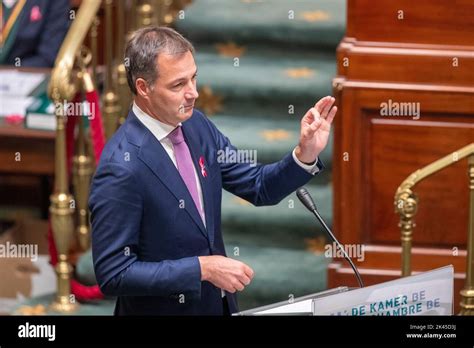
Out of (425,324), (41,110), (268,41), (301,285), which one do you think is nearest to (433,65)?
(301,285)

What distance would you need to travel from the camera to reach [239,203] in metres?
6.11

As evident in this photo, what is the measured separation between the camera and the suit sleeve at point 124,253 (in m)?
3.41

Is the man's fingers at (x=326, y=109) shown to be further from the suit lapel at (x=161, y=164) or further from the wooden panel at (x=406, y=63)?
the wooden panel at (x=406, y=63)

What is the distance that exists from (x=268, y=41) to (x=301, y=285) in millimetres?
1631

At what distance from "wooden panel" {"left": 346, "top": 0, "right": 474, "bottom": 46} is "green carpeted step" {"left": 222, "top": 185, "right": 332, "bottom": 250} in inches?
36.7

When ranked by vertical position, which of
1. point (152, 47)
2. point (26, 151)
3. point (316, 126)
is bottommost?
point (26, 151)

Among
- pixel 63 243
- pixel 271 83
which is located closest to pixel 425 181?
pixel 271 83

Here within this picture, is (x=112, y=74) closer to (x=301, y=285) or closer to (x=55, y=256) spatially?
(x=55, y=256)

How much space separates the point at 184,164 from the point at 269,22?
3.32 metres

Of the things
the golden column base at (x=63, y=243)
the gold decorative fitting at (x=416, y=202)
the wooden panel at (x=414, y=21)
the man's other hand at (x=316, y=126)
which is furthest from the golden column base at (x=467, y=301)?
the golden column base at (x=63, y=243)

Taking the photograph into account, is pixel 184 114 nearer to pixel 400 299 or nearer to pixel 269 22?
pixel 400 299

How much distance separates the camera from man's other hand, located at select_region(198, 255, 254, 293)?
3.38 m

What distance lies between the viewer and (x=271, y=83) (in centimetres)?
655

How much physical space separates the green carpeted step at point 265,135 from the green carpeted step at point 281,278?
486mm
